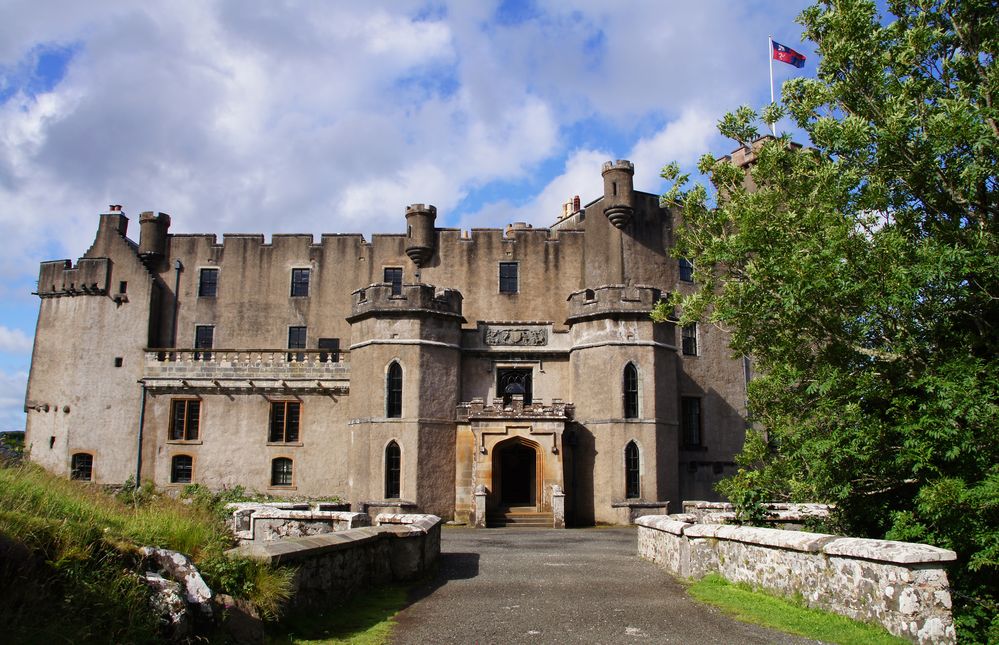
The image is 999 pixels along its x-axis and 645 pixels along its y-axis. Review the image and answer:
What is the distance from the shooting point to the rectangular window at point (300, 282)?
1404 inches

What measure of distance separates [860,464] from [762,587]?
3.17 meters

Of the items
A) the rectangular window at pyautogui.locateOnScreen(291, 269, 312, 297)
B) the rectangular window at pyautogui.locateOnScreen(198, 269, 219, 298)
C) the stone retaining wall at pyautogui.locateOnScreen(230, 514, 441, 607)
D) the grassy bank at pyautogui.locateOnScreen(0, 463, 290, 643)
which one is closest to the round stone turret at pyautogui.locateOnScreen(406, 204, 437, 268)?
the rectangular window at pyautogui.locateOnScreen(291, 269, 312, 297)

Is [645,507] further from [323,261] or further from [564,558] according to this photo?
[323,261]

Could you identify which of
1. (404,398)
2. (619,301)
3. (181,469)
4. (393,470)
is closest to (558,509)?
(393,470)

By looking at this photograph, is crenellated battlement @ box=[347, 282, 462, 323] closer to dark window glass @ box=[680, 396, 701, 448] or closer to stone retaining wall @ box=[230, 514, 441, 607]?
dark window glass @ box=[680, 396, 701, 448]

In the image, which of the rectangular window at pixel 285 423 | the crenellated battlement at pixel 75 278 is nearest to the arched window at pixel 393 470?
the rectangular window at pixel 285 423

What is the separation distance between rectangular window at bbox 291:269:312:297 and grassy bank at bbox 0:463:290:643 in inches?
1070

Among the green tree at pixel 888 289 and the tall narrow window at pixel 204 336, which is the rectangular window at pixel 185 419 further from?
the green tree at pixel 888 289

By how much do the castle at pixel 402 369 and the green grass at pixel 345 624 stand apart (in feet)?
55.7

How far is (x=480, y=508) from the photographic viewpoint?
27.2m

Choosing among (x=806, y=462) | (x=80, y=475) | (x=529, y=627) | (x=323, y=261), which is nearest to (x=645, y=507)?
(x=806, y=462)

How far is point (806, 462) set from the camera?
13.9 m

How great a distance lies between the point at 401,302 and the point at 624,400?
340 inches

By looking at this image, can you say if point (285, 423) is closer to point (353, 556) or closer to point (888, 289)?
point (353, 556)
